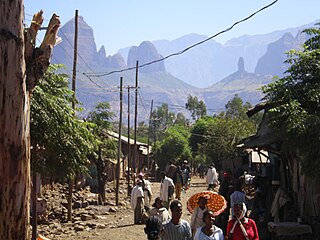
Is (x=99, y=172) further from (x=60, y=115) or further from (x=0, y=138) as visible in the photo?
(x=0, y=138)

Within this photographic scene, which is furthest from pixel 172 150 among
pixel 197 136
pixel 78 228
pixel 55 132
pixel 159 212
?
pixel 159 212

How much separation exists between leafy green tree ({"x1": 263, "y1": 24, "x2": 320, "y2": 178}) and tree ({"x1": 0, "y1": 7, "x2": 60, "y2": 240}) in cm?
646

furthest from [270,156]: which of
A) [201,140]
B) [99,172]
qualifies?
[201,140]

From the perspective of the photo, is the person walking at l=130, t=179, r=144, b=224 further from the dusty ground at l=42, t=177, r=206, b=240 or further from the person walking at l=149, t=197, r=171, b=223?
the person walking at l=149, t=197, r=171, b=223

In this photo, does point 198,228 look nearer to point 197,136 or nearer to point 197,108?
point 197,136

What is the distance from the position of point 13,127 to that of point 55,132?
669 cm

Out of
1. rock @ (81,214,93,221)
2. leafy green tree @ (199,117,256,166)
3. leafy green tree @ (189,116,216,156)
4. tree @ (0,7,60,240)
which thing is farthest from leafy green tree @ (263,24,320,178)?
leafy green tree @ (189,116,216,156)

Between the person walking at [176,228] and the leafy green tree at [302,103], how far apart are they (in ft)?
12.5

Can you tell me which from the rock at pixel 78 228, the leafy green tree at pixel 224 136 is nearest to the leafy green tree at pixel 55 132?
the rock at pixel 78 228

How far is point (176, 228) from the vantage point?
272 inches

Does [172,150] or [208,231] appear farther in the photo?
[172,150]

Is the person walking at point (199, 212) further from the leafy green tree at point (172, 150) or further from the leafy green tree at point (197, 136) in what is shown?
the leafy green tree at point (197, 136)

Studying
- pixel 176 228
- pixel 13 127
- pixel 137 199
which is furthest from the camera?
pixel 137 199

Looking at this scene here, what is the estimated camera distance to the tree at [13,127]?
4.44m
